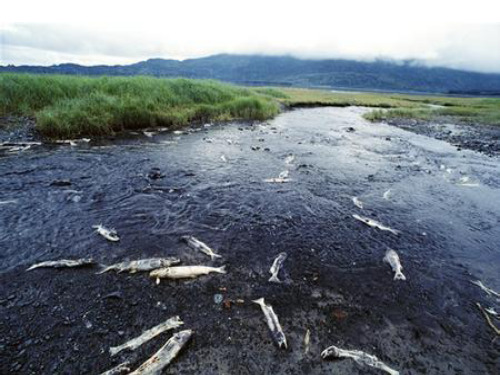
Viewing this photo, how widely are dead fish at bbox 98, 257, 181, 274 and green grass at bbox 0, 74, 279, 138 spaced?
13044 mm

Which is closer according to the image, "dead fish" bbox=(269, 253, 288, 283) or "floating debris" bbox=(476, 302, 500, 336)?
"floating debris" bbox=(476, 302, 500, 336)

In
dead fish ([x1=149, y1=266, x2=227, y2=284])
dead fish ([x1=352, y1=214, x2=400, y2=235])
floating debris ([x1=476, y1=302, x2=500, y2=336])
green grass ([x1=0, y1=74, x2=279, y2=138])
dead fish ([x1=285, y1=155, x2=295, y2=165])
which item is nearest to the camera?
floating debris ([x1=476, y1=302, x2=500, y2=336])

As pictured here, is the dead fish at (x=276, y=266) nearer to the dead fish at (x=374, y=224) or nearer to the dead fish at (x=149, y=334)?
the dead fish at (x=149, y=334)

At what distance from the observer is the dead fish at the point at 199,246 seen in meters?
6.99

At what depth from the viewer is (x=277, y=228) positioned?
8477 mm

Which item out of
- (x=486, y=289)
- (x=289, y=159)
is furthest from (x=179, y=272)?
(x=289, y=159)

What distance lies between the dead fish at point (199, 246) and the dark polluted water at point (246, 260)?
0.31 m

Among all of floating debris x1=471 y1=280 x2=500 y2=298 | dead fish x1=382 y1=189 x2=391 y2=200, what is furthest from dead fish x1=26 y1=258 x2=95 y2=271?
dead fish x1=382 y1=189 x2=391 y2=200

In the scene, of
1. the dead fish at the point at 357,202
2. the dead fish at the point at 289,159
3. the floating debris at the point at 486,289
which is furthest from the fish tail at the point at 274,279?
the dead fish at the point at 289,159

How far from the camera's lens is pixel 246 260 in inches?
272

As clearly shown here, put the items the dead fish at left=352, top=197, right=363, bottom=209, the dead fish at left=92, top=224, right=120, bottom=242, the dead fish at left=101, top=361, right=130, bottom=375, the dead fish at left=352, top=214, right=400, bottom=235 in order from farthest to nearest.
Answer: the dead fish at left=352, top=197, right=363, bottom=209
the dead fish at left=352, top=214, right=400, bottom=235
the dead fish at left=92, top=224, right=120, bottom=242
the dead fish at left=101, top=361, right=130, bottom=375

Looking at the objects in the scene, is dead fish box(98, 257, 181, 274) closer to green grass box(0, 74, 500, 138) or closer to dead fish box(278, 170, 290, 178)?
dead fish box(278, 170, 290, 178)

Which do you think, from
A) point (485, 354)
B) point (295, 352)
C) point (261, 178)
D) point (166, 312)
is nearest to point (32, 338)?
point (166, 312)

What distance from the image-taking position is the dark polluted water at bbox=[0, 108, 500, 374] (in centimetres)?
460
